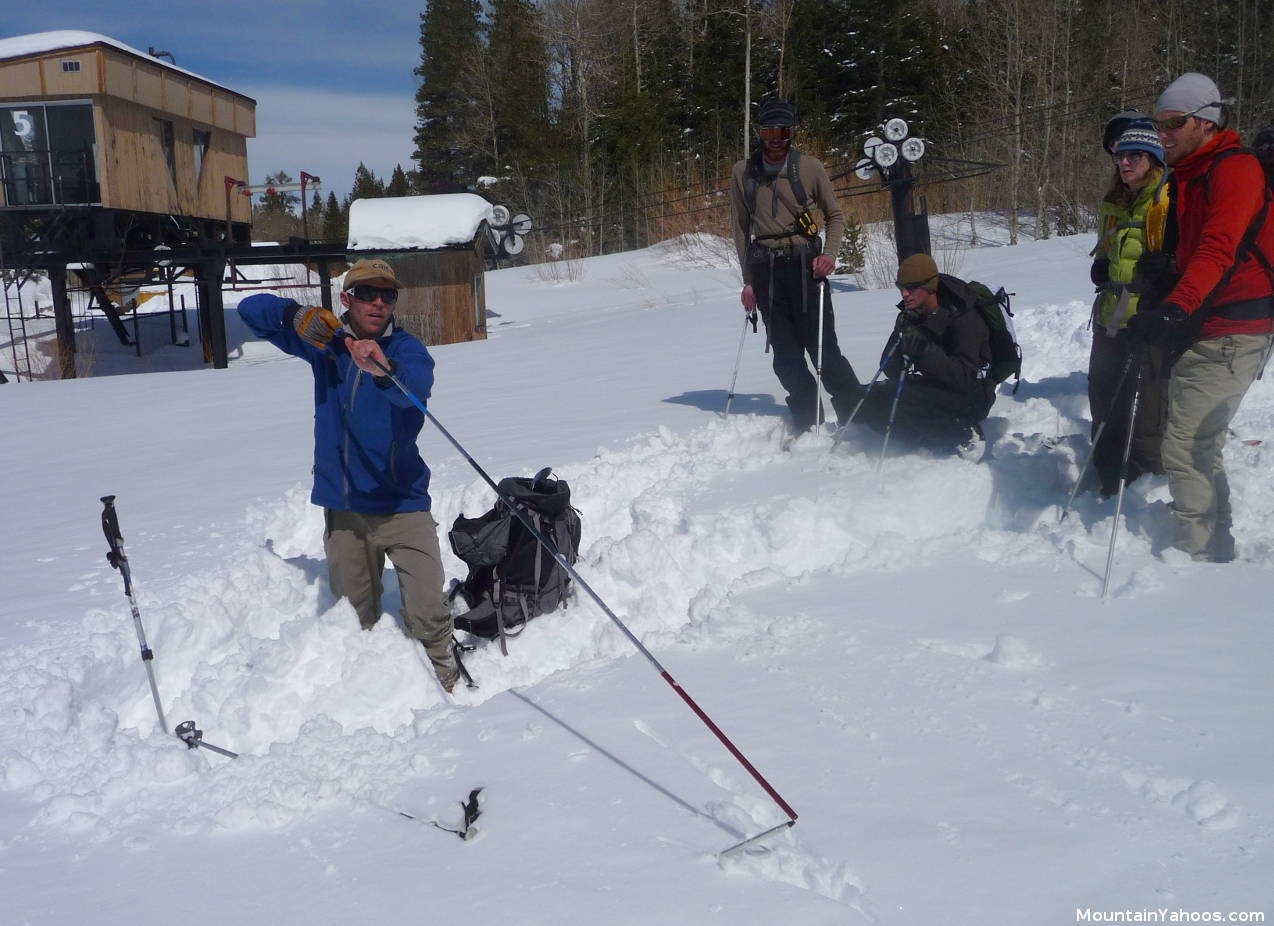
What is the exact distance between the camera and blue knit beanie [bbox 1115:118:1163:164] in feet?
13.7

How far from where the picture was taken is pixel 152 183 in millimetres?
19500

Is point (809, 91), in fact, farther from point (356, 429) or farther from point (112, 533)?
point (112, 533)

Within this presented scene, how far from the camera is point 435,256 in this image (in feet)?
57.9

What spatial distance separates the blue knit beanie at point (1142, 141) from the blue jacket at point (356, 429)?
10.7 feet

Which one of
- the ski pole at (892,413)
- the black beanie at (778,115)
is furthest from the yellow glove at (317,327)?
the black beanie at (778,115)

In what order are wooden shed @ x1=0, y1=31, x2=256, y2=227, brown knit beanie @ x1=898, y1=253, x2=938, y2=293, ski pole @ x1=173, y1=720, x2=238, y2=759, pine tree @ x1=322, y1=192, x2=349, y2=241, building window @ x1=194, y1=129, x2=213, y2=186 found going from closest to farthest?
1. ski pole @ x1=173, y1=720, x2=238, y2=759
2. brown knit beanie @ x1=898, y1=253, x2=938, y2=293
3. wooden shed @ x1=0, y1=31, x2=256, y2=227
4. building window @ x1=194, y1=129, x2=213, y2=186
5. pine tree @ x1=322, y1=192, x2=349, y2=241

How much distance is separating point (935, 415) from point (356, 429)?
128 inches

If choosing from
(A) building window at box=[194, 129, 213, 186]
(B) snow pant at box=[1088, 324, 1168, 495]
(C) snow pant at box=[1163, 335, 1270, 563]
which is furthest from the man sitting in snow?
(A) building window at box=[194, 129, 213, 186]

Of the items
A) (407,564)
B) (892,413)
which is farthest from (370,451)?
(892,413)

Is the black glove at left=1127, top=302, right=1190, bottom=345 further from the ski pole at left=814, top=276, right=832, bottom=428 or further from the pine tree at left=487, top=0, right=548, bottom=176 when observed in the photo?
the pine tree at left=487, top=0, right=548, bottom=176

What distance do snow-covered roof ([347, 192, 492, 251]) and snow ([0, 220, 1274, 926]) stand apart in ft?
39.7

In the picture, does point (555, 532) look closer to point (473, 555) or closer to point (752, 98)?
point (473, 555)

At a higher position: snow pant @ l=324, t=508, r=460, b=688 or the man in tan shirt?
the man in tan shirt

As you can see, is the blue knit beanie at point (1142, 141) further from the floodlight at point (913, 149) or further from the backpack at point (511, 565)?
the floodlight at point (913, 149)
